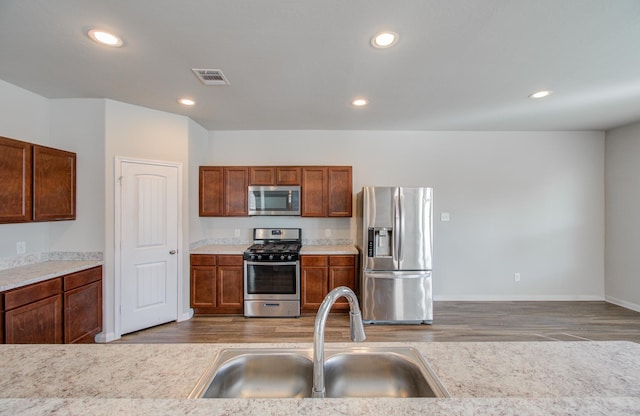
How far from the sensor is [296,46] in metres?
1.97

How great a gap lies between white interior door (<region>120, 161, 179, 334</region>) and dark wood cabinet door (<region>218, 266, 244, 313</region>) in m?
0.54

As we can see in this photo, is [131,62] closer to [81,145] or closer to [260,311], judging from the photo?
[81,145]

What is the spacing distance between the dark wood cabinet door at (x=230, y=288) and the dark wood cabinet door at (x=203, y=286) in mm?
91

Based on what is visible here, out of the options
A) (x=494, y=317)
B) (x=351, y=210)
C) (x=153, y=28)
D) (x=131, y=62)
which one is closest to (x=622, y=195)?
(x=494, y=317)

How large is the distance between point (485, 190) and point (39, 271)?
18.3 ft

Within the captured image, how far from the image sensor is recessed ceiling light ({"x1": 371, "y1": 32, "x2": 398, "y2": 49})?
1.82m

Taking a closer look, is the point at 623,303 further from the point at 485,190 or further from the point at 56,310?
the point at 56,310

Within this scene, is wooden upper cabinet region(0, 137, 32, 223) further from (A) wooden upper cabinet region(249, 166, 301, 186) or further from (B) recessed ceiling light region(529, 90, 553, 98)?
(B) recessed ceiling light region(529, 90, 553, 98)

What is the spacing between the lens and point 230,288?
11.5ft

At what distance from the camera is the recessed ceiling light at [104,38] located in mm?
1817

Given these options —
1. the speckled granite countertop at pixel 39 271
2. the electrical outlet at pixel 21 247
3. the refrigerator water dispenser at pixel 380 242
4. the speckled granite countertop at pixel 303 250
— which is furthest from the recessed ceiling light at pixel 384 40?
the electrical outlet at pixel 21 247

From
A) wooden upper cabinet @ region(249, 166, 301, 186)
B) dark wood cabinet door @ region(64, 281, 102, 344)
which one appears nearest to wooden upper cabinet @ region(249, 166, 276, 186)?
wooden upper cabinet @ region(249, 166, 301, 186)

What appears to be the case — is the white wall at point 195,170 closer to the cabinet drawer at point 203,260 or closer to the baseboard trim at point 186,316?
the cabinet drawer at point 203,260

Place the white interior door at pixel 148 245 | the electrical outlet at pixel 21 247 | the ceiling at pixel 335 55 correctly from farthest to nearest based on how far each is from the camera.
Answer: the white interior door at pixel 148 245, the electrical outlet at pixel 21 247, the ceiling at pixel 335 55
